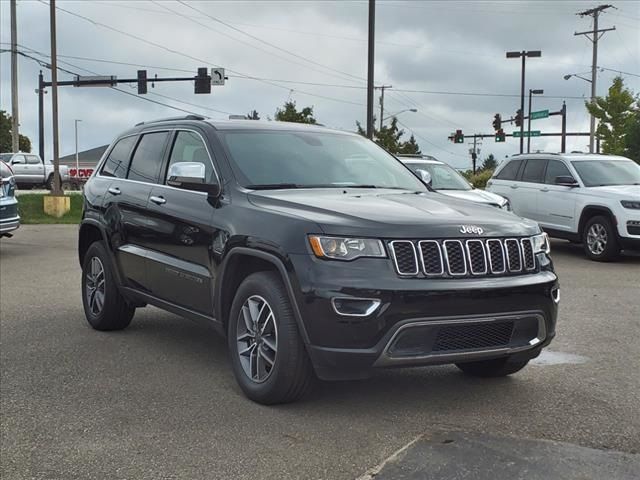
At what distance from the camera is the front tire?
4.24m

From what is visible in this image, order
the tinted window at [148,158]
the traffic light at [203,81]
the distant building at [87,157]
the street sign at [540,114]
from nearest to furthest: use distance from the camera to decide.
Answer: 1. the tinted window at [148,158]
2. the traffic light at [203,81]
3. the street sign at [540,114]
4. the distant building at [87,157]

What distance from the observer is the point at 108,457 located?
149 inches

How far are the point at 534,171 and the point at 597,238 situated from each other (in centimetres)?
230

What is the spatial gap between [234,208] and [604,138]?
41.8 m

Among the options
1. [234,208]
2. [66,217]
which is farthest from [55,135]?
[234,208]

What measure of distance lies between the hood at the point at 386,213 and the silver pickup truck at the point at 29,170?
29.6m

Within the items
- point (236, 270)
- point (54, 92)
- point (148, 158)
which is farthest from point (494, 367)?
point (54, 92)

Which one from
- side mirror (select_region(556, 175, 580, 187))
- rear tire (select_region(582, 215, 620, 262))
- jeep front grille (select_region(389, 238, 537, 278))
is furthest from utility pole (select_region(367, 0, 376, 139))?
jeep front grille (select_region(389, 238, 537, 278))

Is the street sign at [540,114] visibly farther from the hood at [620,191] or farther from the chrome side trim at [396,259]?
the chrome side trim at [396,259]

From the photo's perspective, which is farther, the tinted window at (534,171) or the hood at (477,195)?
the tinted window at (534,171)

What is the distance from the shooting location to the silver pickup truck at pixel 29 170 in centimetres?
3228

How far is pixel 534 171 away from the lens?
558 inches

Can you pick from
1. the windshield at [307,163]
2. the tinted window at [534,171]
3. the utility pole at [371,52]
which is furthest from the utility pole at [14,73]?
the windshield at [307,163]

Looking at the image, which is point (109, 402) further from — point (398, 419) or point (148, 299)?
point (398, 419)
